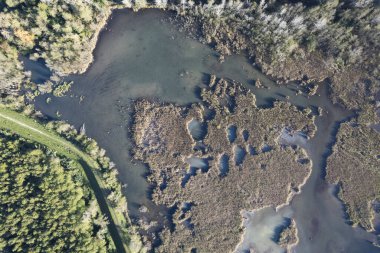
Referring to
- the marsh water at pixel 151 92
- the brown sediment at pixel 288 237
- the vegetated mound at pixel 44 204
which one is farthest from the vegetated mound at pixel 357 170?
the vegetated mound at pixel 44 204

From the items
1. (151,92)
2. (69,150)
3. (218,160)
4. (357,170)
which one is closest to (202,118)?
(218,160)

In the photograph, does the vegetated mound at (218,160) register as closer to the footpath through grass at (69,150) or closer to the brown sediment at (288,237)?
the brown sediment at (288,237)

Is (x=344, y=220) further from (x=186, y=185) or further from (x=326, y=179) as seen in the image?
(x=186, y=185)

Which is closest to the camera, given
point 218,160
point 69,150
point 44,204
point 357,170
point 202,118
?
point 44,204

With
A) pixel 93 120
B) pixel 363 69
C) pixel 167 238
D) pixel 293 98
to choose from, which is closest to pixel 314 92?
pixel 293 98

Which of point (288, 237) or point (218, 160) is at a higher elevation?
point (218, 160)

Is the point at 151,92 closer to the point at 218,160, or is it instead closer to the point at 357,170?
the point at 218,160

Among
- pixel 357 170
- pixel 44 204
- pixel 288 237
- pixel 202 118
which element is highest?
pixel 202 118
